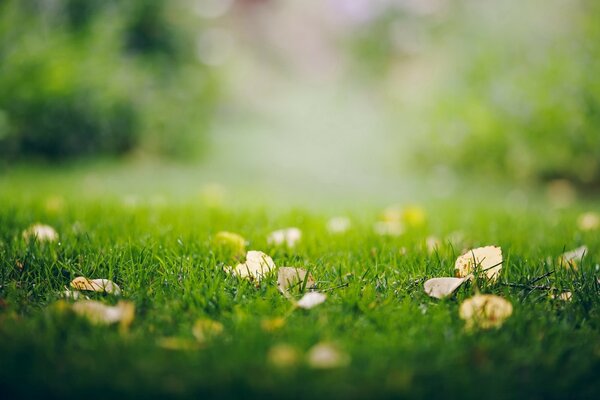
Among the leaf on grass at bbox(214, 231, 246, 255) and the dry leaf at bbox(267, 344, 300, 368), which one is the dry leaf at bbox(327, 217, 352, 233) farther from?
the dry leaf at bbox(267, 344, 300, 368)

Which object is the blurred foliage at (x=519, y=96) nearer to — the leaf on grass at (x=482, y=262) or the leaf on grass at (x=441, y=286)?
the leaf on grass at (x=482, y=262)

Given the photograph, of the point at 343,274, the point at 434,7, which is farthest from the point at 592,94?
the point at 434,7

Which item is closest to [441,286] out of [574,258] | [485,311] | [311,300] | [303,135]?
[485,311]

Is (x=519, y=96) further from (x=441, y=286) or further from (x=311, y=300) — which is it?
(x=311, y=300)

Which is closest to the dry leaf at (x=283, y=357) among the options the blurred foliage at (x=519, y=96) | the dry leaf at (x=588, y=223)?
the dry leaf at (x=588, y=223)

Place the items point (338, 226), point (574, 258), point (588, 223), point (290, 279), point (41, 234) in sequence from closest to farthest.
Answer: point (290, 279), point (574, 258), point (41, 234), point (338, 226), point (588, 223)

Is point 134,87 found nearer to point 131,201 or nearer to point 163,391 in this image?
point 131,201
